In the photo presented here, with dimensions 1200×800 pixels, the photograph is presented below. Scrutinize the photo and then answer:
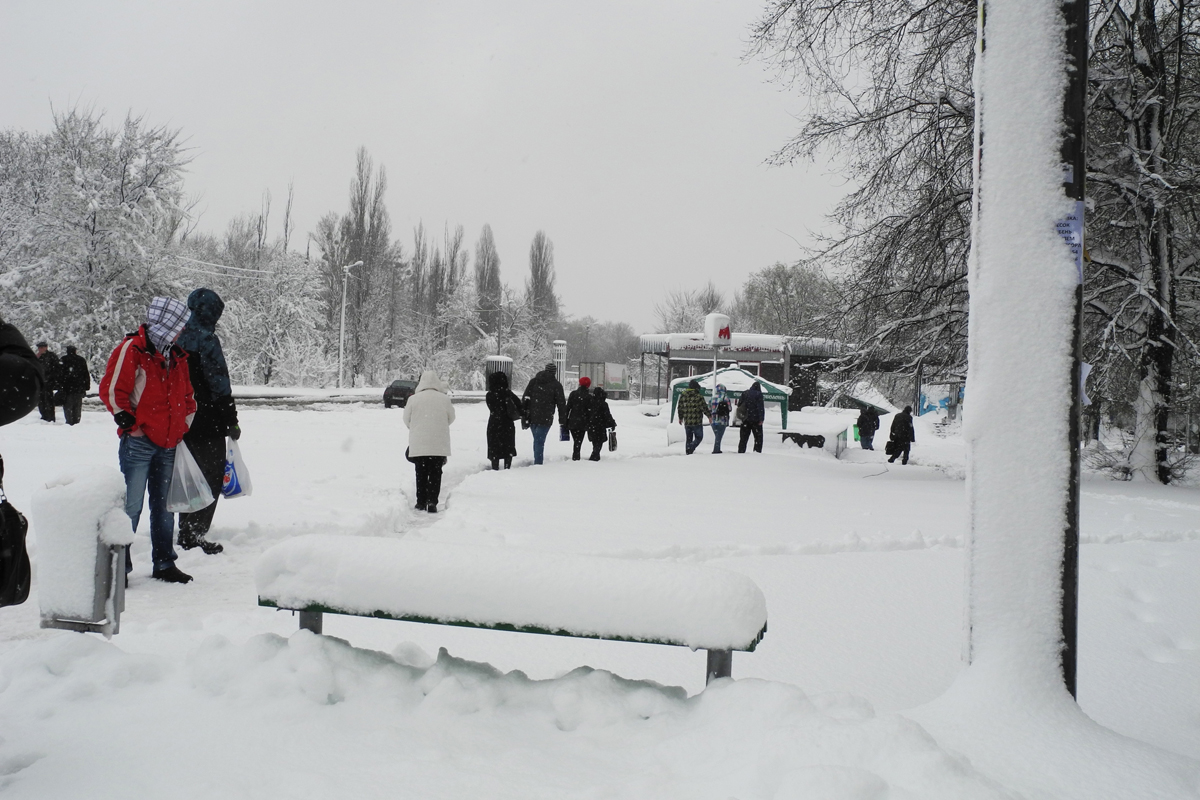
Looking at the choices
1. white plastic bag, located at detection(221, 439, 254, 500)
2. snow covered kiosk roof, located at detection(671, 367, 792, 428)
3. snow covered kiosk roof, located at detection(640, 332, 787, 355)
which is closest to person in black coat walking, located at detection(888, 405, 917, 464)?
snow covered kiosk roof, located at detection(671, 367, 792, 428)

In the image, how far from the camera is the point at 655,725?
2422 mm

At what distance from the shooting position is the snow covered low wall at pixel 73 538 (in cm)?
259

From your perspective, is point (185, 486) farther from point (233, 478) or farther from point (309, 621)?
point (309, 621)

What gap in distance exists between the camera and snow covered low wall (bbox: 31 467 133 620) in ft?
8.49

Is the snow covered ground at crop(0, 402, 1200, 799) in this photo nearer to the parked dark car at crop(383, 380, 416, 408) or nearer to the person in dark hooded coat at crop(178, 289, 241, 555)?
the person in dark hooded coat at crop(178, 289, 241, 555)

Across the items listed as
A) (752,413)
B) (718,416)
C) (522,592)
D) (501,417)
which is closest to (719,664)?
(522,592)

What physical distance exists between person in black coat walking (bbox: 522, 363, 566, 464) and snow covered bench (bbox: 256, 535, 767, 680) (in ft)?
35.7

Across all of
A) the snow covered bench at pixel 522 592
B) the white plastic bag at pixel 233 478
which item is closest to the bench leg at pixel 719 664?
the snow covered bench at pixel 522 592

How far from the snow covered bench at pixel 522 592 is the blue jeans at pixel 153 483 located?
2926 mm

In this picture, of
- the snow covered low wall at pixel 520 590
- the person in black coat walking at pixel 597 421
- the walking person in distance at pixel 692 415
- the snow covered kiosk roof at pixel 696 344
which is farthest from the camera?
the snow covered kiosk roof at pixel 696 344

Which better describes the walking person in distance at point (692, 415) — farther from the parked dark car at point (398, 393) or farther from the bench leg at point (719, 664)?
the parked dark car at point (398, 393)

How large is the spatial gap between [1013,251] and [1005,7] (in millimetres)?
817

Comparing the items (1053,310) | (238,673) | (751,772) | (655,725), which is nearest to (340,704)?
(238,673)

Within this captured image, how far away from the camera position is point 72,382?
15.7 metres
